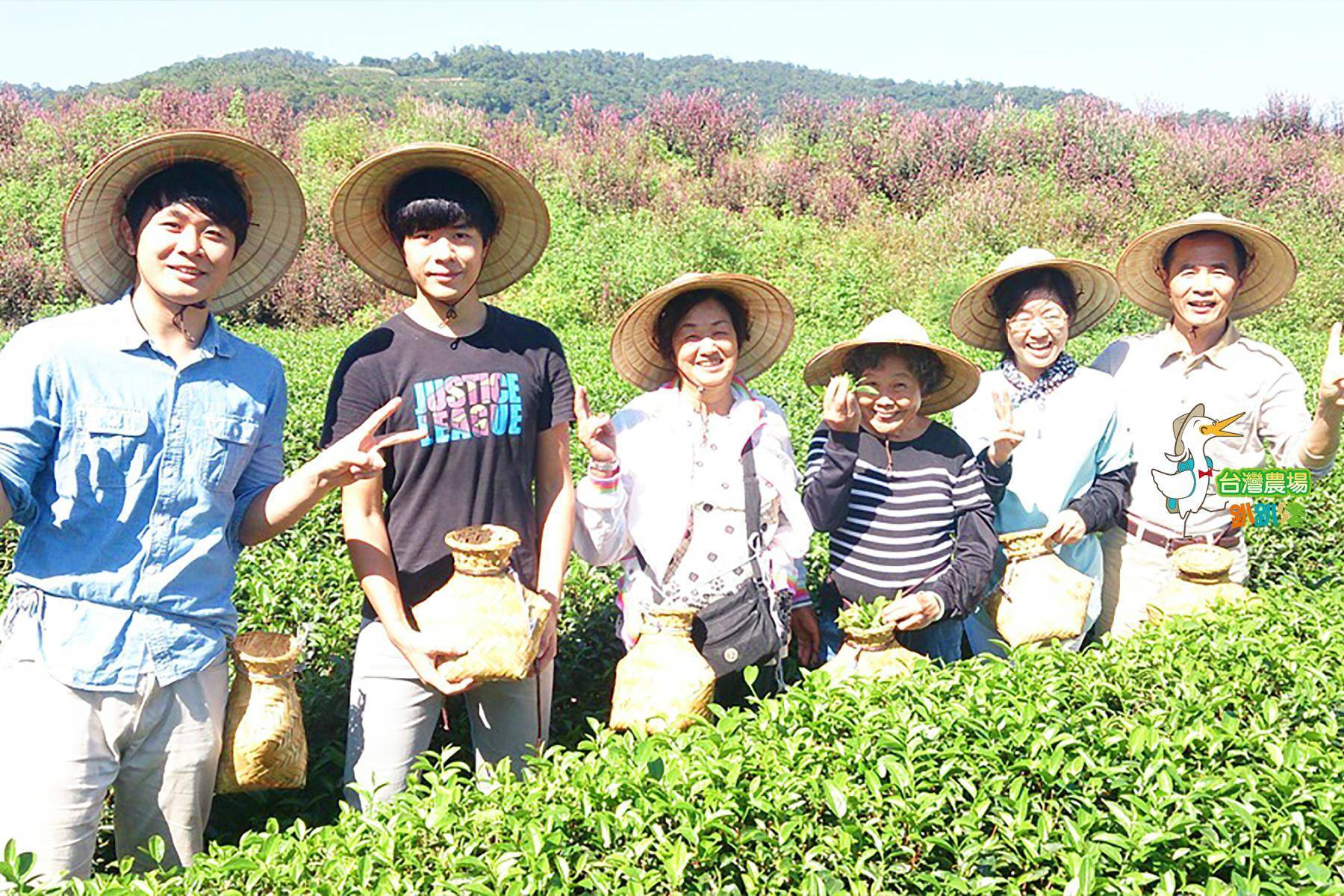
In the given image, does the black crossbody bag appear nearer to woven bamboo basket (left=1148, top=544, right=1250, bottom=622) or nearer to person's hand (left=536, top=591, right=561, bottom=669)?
person's hand (left=536, top=591, right=561, bottom=669)

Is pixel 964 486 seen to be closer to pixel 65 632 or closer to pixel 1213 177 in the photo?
pixel 65 632

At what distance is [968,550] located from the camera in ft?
10.6

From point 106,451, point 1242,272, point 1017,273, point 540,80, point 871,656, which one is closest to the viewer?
point 106,451

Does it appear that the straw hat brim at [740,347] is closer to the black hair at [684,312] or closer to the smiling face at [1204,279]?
the black hair at [684,312]

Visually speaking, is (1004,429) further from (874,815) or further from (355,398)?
(355,398)

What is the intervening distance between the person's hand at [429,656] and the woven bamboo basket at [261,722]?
24cm

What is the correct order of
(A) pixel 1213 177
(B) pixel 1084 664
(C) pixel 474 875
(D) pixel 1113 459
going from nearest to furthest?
(C) pixel 474 875
(B) pixel 1084 664
(D) pixel 1113 459
(A) pixel 1213 177

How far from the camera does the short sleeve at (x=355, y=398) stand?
2.60m

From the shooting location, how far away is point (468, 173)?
2.80 meters

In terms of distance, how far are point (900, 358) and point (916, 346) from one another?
69 millimetres

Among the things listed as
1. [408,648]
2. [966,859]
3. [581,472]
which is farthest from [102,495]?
[581,472]

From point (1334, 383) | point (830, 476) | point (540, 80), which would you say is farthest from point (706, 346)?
point (540, 80)

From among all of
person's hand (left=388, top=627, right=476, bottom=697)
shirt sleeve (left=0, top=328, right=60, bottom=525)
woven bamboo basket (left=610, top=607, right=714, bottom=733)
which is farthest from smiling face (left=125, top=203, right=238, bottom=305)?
woven bamboo basket (left=610, top=607, right=714, bottom=733)

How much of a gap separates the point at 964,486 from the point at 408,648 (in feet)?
5.44
